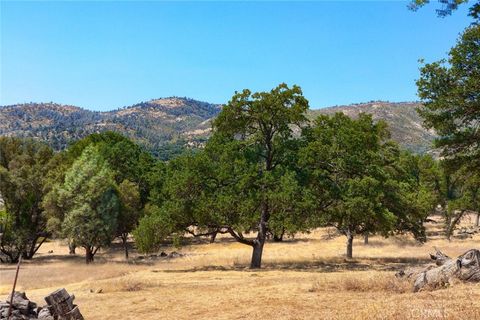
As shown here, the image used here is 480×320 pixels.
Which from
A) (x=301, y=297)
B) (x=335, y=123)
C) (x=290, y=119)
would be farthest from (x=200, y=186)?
(x=301, y=297)

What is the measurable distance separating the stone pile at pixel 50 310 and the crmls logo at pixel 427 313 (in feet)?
35.5

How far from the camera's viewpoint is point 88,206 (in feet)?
140

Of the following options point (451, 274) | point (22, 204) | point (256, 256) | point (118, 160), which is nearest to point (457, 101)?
point (451, 274)

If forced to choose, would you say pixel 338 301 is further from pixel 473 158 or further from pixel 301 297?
pixel 473 158

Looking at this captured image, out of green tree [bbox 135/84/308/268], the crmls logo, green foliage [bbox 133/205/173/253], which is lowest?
the crmls logo

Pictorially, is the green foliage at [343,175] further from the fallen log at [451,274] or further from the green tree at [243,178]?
the fallen log at [451,274]

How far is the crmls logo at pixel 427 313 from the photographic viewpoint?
448 inches

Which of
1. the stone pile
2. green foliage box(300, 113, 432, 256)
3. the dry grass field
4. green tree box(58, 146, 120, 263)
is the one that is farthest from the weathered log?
green tree box(58, 146, 120, 263)

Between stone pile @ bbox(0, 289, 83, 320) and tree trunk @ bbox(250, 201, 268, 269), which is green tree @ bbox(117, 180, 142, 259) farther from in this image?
stone pile @ bbox(0, 289, 83, 320)

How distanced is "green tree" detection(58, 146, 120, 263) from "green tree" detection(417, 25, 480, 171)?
32.0 meters

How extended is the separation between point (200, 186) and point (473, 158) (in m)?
18.1

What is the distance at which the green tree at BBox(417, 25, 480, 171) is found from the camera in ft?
74.5

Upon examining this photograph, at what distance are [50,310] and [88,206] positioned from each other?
95.6 ft

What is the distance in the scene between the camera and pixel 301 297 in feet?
55.3
